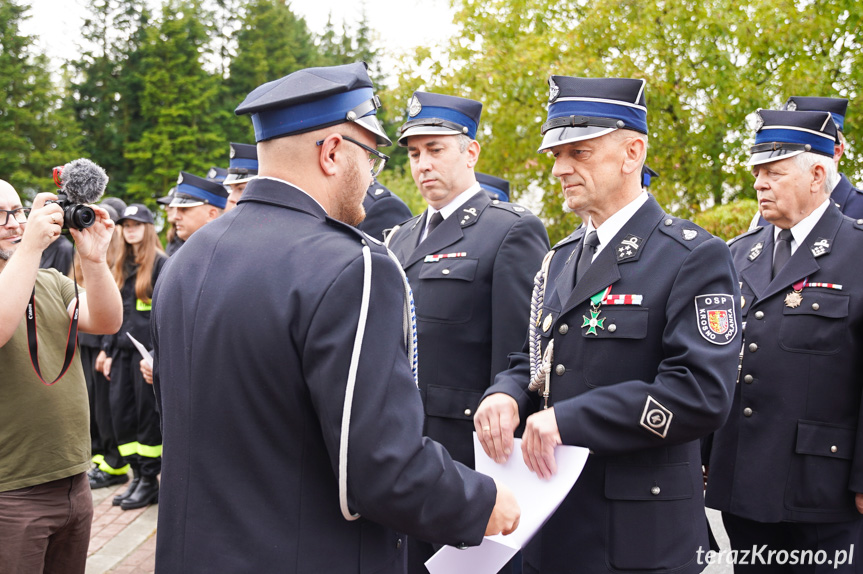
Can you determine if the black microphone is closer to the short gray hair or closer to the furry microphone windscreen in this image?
the furry microphone windscreen

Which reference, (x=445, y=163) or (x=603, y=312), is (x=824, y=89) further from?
(x=603, y=312)

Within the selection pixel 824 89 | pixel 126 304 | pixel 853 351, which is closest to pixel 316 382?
pixel 853 351

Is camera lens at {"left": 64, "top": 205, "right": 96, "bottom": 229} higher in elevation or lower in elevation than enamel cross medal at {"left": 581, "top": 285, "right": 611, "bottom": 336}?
higher

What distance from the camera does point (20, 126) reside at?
28000 millimetres

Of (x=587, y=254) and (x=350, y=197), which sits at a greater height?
(x=350, y=197)

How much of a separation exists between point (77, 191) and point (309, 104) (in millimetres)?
1467

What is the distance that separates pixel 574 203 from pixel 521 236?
3.44 ft

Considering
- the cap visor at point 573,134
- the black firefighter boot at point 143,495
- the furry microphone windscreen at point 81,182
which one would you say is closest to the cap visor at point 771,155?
the cap visor at point 573,134

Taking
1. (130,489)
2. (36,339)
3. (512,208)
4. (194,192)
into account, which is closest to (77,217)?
(36,339)

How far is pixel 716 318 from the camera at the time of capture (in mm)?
2422

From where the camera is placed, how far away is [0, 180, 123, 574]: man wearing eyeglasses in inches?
118

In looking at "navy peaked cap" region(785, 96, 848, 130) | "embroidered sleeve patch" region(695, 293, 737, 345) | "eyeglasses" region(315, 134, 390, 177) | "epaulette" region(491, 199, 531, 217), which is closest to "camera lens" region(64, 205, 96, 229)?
"eyeglasses" region(315, 134, 390, 177)

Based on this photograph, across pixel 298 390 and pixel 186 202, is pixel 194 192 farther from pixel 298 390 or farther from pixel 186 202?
pixel 298 390

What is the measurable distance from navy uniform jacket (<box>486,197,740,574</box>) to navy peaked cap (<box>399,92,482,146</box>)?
1609 millimetres
